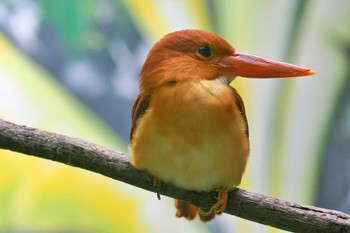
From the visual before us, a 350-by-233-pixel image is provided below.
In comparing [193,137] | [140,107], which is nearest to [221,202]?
[193,137]

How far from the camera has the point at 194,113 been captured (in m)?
1.28

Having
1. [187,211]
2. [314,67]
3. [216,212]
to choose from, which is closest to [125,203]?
[187,211]

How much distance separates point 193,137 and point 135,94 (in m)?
0.82

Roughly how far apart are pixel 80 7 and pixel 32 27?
0.17 m

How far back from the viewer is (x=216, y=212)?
1.38 m

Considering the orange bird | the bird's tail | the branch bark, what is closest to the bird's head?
the orange bird

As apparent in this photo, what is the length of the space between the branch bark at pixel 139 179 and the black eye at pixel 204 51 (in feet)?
0.93

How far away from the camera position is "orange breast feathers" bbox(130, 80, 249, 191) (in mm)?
1283

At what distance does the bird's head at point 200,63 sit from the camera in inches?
53.4

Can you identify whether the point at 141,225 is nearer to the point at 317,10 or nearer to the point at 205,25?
the point at 205,25

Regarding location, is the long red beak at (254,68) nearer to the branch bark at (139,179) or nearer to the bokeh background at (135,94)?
the branch bark at (139,179)

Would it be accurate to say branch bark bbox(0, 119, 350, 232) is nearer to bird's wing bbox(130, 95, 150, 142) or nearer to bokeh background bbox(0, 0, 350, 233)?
bird's wing bbox(130, 95, 150, 142)

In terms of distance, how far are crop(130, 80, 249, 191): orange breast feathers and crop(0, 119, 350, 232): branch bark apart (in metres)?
0.03

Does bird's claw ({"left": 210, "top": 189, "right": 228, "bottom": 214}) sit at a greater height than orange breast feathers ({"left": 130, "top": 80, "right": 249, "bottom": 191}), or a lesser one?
lesser
